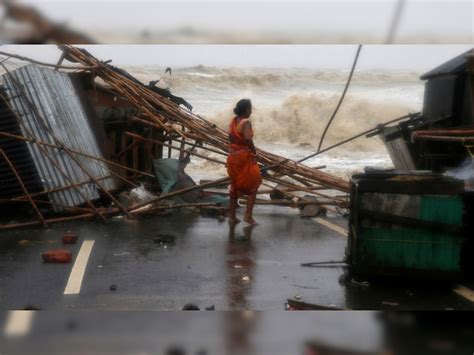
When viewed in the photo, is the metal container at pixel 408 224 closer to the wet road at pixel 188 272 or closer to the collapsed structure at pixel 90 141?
the wet road at pixel 188 272

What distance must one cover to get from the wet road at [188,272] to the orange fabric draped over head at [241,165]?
62 cm

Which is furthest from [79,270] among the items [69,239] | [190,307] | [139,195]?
[139,195]

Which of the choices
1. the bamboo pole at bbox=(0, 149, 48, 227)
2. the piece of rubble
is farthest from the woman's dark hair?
the bamboo pole at bbox=(0, 149, 48, 227)

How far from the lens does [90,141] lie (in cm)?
1180

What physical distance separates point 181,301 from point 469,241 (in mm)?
2811

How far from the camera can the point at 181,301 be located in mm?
6285

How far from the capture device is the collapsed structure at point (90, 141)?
10266 millimetres

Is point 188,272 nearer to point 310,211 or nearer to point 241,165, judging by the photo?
point 241,165

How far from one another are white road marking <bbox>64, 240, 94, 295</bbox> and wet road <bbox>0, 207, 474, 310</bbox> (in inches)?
0.4

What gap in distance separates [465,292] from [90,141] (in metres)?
7.23

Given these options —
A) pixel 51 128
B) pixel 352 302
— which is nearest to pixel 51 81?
pixel 51 128

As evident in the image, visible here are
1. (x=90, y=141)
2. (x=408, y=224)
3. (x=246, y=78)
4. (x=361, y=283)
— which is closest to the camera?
(x=408, y=224)


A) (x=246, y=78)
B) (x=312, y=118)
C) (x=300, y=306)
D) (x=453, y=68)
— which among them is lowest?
(x=300, y=306)

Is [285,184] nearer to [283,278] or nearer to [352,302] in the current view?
[283,278]
